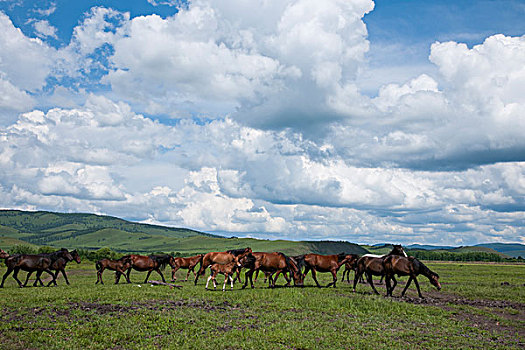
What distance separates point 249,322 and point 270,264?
11.3m

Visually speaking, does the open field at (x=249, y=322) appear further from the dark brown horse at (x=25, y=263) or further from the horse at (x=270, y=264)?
the dark brown horse at (x=25, y=263)

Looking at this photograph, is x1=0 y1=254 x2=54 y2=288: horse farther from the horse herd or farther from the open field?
the open field

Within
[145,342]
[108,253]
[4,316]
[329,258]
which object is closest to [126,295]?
[4,316]

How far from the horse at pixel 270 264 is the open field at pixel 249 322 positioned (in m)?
4.61

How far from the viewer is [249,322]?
15062 mm

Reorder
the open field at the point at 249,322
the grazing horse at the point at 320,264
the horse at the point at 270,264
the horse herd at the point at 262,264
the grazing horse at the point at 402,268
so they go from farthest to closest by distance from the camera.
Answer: the grazing horse at the point at 320,264
the horse at the point at 270,264
the horse herd at the point at 262,264
the grazing horse at the point at 402,268
the open field at the point at 249,322

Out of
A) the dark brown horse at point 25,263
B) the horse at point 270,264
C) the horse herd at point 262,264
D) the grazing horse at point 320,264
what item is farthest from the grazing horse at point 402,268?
the dark brown horse at point 25,263

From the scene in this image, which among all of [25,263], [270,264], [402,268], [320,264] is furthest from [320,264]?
[25,263]

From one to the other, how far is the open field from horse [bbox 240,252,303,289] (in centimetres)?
461

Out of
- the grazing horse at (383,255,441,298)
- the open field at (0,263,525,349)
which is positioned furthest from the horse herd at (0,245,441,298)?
the open field at (0,263,525,349)

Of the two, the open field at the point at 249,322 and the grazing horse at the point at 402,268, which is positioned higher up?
the grazing horse at the point at 402,268

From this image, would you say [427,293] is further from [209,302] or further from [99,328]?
[99,328]

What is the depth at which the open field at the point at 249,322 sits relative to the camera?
1238 cm

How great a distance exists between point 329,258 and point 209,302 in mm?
11938
